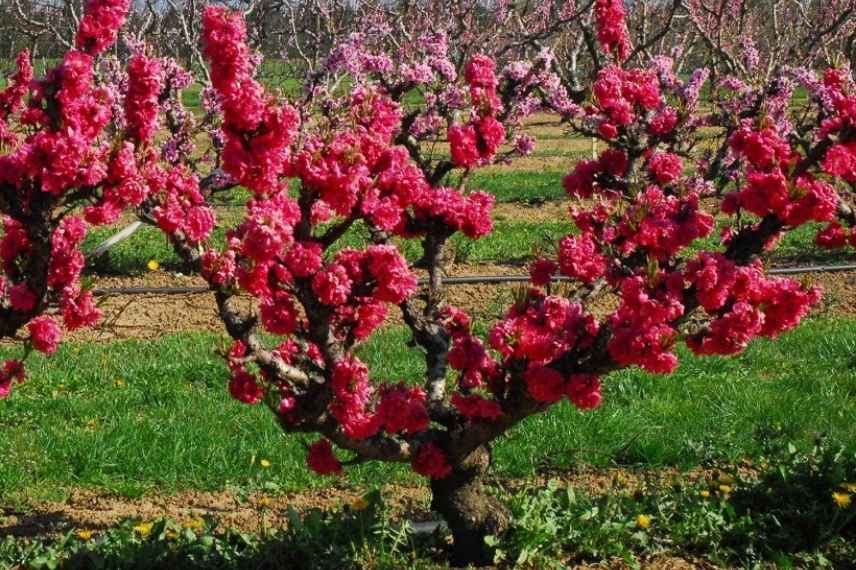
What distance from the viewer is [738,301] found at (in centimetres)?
286

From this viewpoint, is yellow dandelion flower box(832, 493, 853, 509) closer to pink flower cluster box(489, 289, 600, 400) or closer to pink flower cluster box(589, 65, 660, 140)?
pink flower cluster box(489, 289, 600, 400)

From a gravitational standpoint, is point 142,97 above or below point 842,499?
above

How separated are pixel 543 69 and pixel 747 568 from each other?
450 centimetres

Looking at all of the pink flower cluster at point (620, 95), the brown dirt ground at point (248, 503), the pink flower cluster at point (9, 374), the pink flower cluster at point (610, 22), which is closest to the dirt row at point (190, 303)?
the brown dirt ground at point (248, 503)

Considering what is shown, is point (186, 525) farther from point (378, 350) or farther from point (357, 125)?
point (378, 350)

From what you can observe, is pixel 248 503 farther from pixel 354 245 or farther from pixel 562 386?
pixel 354 245

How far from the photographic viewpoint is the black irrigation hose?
8.09 meters

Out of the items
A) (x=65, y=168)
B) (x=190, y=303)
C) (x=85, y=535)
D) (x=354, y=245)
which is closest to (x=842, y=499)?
(x=85, y=535)

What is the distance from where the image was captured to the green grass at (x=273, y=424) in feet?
15.2

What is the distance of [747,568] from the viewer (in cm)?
377

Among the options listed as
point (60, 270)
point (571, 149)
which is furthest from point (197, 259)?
point (571, 149)

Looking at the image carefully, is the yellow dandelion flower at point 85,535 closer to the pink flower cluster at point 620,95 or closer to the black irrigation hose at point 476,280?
the pink flower cluster at point 620,95

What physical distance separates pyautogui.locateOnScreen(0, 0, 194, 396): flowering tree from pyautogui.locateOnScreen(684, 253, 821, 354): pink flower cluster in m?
1.52

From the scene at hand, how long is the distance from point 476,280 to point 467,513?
484 cm
